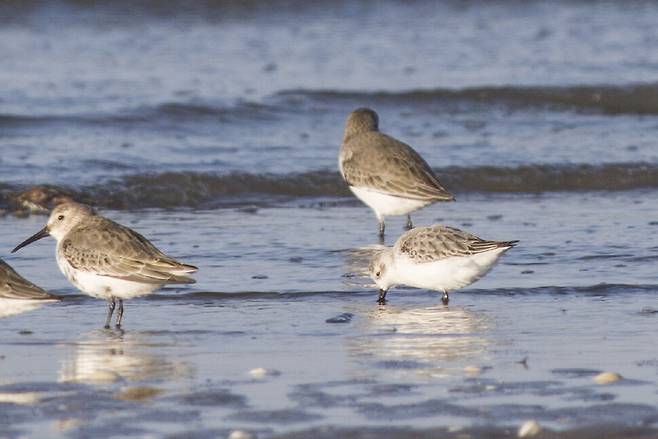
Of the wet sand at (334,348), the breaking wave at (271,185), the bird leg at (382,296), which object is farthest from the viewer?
the breaking wave at (271,185)

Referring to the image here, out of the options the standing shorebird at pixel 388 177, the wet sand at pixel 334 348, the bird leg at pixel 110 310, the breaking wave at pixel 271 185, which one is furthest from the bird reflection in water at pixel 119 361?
the breaking wave at pixel 271 185

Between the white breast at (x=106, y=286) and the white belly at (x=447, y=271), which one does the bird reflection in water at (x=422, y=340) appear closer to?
the white belly at (x=447, y=271)

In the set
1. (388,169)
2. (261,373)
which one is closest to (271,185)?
(388,169)

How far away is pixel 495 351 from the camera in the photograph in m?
6.42

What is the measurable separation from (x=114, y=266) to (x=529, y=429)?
10.2 feet

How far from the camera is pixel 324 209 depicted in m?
11.5

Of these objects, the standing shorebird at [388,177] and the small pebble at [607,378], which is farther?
the standing shorebird at [388,177]

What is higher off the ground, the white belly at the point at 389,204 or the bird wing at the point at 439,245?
the bird wing at the point at 439,245

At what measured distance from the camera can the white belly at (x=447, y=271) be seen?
7633 mm

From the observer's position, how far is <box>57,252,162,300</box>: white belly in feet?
23.7

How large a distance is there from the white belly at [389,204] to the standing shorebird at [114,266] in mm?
3265

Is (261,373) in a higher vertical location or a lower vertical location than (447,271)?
lower

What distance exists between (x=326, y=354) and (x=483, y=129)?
9146 millimetres

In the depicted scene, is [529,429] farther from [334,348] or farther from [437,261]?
[437,261]
